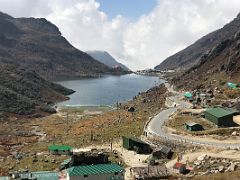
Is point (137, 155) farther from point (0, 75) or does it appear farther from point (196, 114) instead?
point (0, 75)

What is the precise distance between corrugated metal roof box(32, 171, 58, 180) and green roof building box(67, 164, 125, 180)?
3.50 metres

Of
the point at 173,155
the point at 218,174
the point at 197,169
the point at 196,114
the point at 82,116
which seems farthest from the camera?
the point at 82,116

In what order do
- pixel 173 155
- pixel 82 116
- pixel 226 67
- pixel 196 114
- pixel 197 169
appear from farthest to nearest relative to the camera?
1. pixel 226 67
2. pixel 82 116
3. pixel 196 114
4. pixel 173 155
5. pixel 197 169

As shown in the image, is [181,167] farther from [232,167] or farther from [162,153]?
[162,153]

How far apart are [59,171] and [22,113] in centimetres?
9049

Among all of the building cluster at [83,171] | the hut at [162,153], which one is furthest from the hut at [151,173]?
the hut at [162,153]

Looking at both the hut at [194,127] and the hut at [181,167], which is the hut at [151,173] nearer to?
the hut at [181,167]

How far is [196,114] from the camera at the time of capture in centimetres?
9512

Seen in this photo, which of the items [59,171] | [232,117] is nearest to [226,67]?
[232,117]

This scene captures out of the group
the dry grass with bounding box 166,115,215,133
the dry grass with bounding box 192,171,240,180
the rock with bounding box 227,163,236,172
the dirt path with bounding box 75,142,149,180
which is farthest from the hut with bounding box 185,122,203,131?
the dry grass with bounding box 192,171,240,180

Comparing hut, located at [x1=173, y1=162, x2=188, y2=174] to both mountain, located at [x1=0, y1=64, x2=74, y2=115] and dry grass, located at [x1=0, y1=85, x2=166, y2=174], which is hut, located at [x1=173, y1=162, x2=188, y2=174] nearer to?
dry grass, located at [x1=0, y1=85, x2=166, y2=174]

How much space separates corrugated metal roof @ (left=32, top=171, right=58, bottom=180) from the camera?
57.6 m

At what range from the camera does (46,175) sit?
193 feet

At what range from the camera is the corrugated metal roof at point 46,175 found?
57562mm
